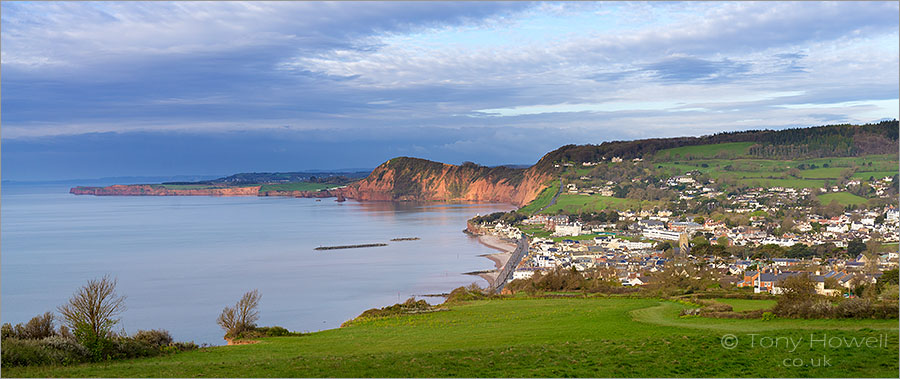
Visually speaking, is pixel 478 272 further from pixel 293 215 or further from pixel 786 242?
pixel 293 215

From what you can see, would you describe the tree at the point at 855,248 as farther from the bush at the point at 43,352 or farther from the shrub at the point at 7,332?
the shrub at the point at 7,332

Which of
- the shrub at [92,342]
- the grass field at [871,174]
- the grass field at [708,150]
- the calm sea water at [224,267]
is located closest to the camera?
the shrub at [92,342]

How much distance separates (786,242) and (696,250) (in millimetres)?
8891

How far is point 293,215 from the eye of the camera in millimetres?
Result: 103312

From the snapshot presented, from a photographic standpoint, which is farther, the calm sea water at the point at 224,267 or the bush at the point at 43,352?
the calm sea water at the point at 224,267

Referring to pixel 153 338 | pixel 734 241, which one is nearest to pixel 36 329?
A: pixel 153 338

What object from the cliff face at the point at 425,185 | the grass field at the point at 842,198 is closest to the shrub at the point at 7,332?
the grass field at the point at 842,198

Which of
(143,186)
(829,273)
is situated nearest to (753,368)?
(829,273)

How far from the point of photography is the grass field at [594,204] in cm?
8144

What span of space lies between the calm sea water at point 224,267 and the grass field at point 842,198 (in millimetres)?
39063

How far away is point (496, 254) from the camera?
5350 centimetres

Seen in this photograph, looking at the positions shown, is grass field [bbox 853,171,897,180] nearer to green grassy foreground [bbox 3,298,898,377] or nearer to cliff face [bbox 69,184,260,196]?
green grassy foreground [bbox 3,298,898,377]

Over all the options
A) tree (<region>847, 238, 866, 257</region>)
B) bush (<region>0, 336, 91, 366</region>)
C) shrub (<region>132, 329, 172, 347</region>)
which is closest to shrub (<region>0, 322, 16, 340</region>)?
bush (<region>0, 336, 91, 366</region>)

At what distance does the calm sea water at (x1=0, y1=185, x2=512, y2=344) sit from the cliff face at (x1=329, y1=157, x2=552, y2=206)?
229ft
